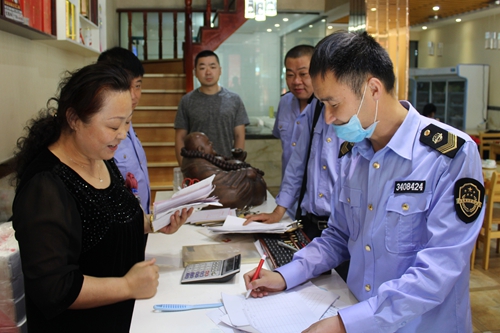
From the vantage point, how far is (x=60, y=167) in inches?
59.3

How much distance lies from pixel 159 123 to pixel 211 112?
9.08 feet

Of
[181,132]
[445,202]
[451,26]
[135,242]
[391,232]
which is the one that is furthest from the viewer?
[451,26]

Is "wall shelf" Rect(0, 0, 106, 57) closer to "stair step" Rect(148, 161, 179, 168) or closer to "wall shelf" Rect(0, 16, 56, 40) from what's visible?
"wall shelf" Rect(0, 16, 56, 40)

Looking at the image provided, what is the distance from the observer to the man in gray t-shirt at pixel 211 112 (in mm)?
3938

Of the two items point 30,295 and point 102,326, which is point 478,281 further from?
point 30,295

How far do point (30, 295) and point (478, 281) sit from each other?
386cm

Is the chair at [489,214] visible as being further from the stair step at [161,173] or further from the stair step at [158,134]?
the stair step at [158,134]

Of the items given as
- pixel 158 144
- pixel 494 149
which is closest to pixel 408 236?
pixel 158 144

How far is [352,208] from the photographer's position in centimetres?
149

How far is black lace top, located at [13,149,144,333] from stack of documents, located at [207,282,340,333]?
1.30 feet

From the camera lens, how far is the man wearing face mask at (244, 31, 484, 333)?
1.19 metres

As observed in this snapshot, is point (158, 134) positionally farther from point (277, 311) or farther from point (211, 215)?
point (277, 311)

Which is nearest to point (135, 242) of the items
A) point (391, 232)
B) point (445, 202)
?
point (391, 232)

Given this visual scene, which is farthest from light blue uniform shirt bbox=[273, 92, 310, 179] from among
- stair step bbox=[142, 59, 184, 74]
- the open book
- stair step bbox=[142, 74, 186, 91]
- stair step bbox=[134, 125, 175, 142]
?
stair step bbox=[142, 59, 184, 74]
